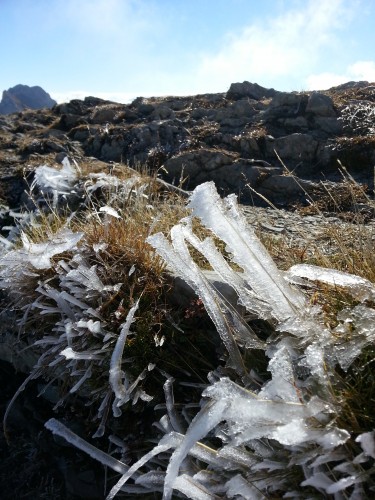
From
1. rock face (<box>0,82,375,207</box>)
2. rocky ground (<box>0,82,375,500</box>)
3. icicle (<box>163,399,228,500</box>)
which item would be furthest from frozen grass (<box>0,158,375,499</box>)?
rock face (<box>0,82,375,207</box>)

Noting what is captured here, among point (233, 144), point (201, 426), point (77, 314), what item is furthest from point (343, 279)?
point (233, 144)

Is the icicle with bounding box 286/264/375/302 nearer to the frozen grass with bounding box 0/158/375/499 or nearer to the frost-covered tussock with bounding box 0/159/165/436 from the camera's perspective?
the frozen grass with bounding box 0/158/375/499

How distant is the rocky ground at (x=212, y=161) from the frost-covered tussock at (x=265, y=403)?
2.06 ft

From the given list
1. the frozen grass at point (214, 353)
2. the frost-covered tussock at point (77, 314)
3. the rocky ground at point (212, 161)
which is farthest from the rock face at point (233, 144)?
the frozen grass at point (214, 353)

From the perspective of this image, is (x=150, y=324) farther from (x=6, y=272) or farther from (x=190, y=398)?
(x=6, y=272)

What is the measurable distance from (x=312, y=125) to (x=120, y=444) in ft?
29.6

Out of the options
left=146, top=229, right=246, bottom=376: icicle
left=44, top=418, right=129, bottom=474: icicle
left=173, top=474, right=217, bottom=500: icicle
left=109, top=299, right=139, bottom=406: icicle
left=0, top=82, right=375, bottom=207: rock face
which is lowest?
left=44, top=418, right=129, bottom=474: icicle

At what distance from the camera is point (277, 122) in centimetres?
1075

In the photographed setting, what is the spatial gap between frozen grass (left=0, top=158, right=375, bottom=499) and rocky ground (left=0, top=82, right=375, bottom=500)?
0.54 metres

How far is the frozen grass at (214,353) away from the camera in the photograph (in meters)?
1.60

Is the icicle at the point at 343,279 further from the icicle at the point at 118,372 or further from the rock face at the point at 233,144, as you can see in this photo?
the rock face at the point at 233,144

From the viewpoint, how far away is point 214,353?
2.66 m

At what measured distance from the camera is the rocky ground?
3.05 metres

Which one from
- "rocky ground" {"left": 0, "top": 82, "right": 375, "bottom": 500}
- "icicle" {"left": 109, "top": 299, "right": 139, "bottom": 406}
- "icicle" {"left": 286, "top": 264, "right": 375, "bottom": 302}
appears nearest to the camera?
"icicle" {"left": 286, "top": 264, "right": 375, "bottom": 302}
